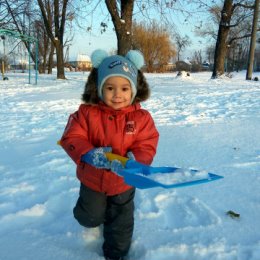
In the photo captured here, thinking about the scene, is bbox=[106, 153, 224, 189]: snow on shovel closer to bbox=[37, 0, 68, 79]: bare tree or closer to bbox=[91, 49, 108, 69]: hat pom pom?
bbox=[91, 49, 108, 69]: hat pom pom

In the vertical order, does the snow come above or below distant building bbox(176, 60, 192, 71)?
below

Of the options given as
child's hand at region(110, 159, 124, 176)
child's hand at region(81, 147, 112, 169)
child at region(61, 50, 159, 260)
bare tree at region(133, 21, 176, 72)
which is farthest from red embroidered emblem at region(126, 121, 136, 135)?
bare tree at region(133, 21, 176, 72)

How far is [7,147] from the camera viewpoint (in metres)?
4.25

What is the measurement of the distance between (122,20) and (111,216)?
26.1ft

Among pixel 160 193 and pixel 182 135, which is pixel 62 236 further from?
pixel 182 135

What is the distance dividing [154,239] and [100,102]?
91cm

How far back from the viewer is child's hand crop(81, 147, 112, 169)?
180cm

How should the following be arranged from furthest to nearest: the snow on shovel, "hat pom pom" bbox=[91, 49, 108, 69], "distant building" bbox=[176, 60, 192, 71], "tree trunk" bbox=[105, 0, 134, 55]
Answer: "distant building" bbox=[176, 60, 192, 71] → "tree trunk" bbox=[105, 0, 134, 55] → "hat pom pom" bbox=[91, 49, 108, 69] → the snow on shovel

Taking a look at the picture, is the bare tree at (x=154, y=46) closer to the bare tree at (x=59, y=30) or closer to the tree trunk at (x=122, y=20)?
the bare tree at (x=59, y=30)

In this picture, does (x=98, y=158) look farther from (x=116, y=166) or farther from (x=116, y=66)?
(x=116, y=66)

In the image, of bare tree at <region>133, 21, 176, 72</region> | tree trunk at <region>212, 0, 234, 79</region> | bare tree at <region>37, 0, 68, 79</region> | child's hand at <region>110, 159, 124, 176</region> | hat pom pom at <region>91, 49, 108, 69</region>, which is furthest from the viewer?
bare tree at <region>133, 21, 176, 72</region>

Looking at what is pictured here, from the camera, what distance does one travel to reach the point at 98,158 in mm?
1826

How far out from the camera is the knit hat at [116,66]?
2.04 metres

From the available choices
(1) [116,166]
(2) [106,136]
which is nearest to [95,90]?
(2) [106,136]
